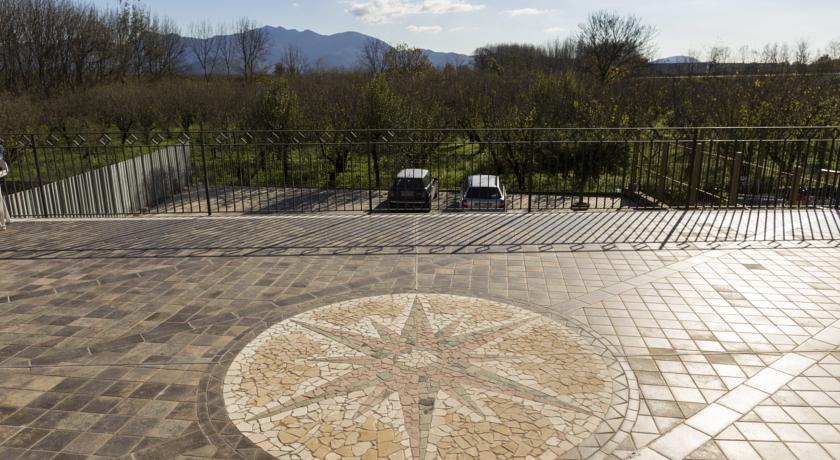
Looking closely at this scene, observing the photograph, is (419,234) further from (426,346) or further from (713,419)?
(713,419)

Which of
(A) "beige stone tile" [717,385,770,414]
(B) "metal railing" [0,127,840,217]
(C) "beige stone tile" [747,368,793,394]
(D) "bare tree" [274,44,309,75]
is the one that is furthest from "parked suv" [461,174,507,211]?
(D) "bare tree" [274,44,309,75]

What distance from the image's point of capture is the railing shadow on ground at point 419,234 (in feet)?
26.9

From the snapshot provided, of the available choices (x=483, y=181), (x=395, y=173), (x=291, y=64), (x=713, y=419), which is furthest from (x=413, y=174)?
(x=291, y=64)

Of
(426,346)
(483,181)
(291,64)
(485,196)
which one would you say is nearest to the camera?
(426,346)

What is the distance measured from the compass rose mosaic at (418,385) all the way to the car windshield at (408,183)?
11.1 m

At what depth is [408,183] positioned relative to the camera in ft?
55.5

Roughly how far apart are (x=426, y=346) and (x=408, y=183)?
12.1 metres

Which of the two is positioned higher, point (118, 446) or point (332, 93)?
point (332, 93)

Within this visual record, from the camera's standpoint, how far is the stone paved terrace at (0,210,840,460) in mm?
3834

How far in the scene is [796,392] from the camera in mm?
4305

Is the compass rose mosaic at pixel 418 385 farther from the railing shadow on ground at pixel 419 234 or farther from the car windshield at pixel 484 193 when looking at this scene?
the car windshield at pixel 484 193

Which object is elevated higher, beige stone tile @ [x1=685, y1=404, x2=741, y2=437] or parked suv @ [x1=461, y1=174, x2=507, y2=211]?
beige stone tile @ [x1=685, y1=404, x2=741, y2=437]

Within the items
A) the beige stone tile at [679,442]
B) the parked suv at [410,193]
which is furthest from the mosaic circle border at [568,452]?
the parked suv at [410,193]

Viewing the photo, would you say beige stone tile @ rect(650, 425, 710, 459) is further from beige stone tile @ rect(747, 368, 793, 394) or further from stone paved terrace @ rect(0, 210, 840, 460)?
beige stone tile @ rect(747, 368, 793, 394)
